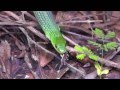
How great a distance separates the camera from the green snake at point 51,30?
1.94m

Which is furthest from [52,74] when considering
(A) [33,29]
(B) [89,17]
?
(B) [89,17]

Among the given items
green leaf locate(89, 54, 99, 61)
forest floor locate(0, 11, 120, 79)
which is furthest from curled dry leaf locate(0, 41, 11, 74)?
green leaf locate(89, 54, 99, 61)

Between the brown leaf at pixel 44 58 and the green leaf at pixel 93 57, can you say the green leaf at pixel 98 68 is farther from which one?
the brown leaf at pixel 44 58

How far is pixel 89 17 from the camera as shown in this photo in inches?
93.7

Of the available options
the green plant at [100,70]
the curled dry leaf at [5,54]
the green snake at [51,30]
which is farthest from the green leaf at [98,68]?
the curled dry leaf at [5,54]

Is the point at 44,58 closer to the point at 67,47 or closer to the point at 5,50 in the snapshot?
the point at 67,47

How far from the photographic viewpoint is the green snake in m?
1.94

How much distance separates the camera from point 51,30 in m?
2.07

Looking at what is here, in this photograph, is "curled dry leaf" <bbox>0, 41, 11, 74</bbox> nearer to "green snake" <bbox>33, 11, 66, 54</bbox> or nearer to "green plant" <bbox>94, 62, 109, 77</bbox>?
"green snake" <bbox>33, 11, 66, 54</bbox>

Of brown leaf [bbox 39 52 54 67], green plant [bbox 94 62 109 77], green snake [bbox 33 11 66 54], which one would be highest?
green snake [bbox 33 11 66 54]

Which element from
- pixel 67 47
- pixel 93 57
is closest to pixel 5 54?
pixel 67 47
